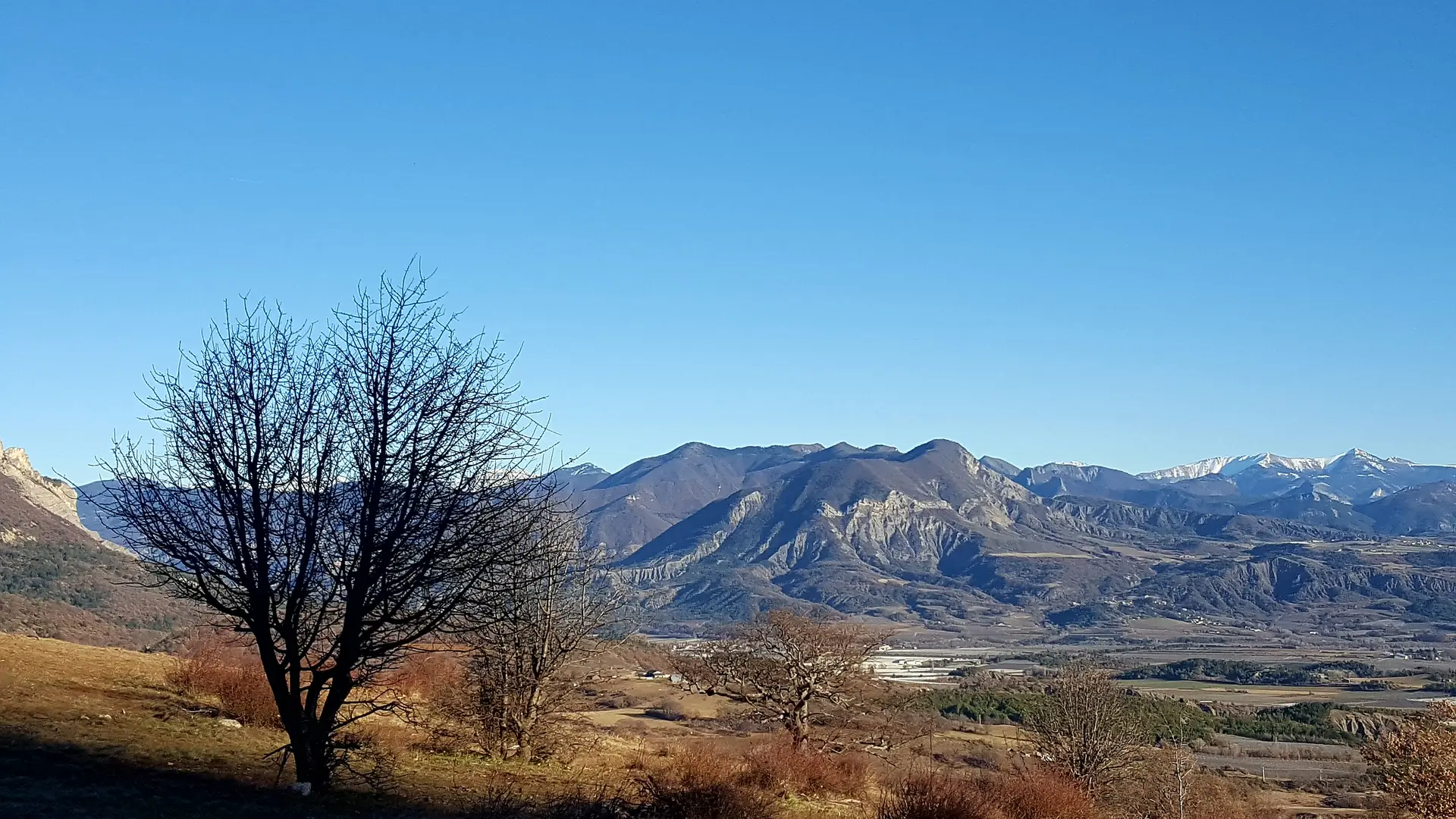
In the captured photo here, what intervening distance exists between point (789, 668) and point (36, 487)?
13767 cm

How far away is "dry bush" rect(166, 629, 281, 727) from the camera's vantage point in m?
26.3

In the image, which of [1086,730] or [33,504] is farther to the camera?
[33,504]

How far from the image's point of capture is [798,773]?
2919 centimetres

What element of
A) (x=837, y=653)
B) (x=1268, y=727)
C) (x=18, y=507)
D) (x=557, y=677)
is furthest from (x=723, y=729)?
(x=18, y=507)

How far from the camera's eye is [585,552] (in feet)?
114

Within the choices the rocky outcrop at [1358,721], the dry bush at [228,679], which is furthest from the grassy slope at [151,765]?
the rocky outcrop at [1358,721]

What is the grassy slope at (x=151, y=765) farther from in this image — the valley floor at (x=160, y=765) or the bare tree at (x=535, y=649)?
the bare tree at (x=535, y=649)

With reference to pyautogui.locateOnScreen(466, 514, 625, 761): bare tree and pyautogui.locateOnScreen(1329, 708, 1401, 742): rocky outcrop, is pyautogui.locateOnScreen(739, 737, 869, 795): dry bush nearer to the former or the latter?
pyautogui.locateOnScreen(466, 514, 625, 761): bare tree

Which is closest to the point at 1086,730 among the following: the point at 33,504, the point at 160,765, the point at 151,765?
the point at 160,765

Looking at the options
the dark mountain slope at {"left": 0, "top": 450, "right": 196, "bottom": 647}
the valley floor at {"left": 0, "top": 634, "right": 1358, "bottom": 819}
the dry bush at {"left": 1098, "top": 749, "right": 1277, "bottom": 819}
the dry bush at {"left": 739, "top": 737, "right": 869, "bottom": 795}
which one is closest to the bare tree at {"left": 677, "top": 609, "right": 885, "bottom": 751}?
the dry bush at {"left": 1098, "top": 749, "right": 1277, "bottom": 819}

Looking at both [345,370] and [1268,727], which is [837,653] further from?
[1268,727]

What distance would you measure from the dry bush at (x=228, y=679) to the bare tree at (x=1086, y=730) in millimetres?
30585

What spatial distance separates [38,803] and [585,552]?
1966 cm

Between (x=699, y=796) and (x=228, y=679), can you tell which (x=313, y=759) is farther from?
(x=228, y=679)
